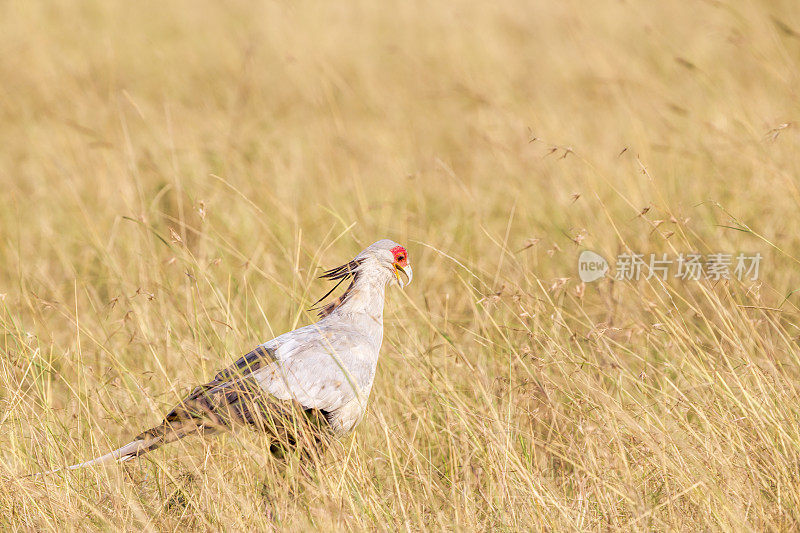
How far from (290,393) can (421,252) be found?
93.3 inches

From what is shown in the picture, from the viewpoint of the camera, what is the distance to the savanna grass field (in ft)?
9.55

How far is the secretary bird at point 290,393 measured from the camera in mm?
3055

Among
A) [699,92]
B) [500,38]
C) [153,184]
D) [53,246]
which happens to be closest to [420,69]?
[500,38]

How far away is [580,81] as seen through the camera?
29.4 feet

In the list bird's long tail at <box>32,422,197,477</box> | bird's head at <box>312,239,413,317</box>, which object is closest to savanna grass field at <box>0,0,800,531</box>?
bird's long tail at <box>32,422,197,477</box>

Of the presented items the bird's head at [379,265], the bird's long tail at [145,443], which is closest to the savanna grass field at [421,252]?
the bird's long tail at [145,443]

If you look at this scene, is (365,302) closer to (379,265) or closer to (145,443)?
(379,265)

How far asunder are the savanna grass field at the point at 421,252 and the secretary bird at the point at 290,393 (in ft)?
0.38

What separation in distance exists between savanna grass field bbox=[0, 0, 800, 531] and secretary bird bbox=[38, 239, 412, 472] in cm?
12

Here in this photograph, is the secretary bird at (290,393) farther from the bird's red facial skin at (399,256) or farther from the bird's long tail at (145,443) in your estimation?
the bird's red facial skin at (399,256)

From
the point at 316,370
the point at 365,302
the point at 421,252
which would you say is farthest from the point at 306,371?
the point at 421,252

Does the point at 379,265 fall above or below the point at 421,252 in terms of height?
above

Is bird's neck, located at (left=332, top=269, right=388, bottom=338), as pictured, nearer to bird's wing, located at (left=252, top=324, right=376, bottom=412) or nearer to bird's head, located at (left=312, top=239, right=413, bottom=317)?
bird's head, located at (left=312, top=239, right=413, bottom=317)

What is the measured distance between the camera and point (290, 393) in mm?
3062
